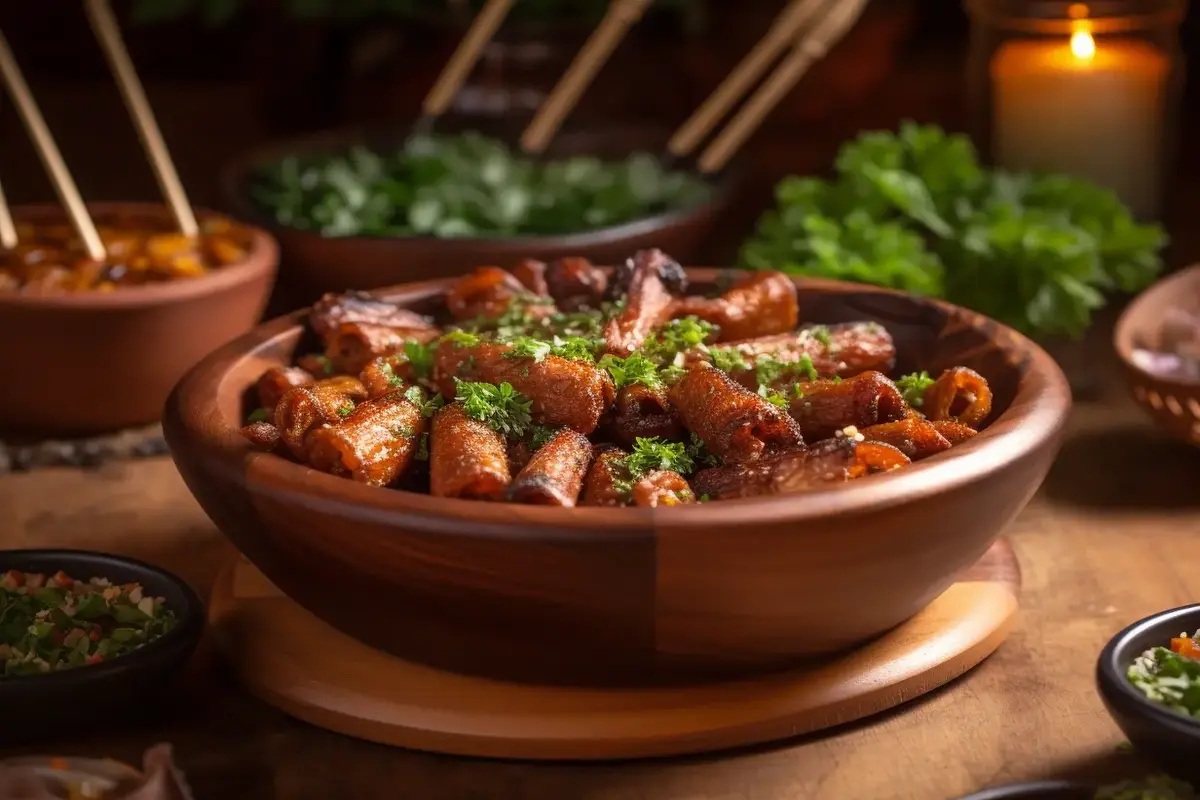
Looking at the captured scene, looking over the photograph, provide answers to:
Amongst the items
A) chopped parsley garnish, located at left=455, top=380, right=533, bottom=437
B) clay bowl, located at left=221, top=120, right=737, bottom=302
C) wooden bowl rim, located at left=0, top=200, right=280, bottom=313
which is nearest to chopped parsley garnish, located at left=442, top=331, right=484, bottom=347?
chopped parsley garnish, located at left=455, top=380, right=533, bottom=437

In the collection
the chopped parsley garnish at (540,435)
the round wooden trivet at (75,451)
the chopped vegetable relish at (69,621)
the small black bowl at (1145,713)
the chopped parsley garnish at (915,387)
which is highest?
the chopped parsley garnish at (540,435)

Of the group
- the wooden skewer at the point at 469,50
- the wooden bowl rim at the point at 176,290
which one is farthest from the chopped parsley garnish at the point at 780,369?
the wooden skewer at the point at 469,50

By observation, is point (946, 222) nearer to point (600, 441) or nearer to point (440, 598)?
point (600, 441)

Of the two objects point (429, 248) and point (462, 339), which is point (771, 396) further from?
point (429, 248)

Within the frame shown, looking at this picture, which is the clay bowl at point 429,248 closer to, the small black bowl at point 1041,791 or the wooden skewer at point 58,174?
the wooden skewer at point 58,174

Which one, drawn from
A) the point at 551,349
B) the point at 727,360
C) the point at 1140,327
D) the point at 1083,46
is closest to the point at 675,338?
the point at 727,360

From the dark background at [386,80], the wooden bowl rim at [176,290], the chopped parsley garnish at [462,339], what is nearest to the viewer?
the chopped parsley garnish at [462,339]

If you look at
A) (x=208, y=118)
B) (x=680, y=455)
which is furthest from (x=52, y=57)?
(x=680, y=455)
